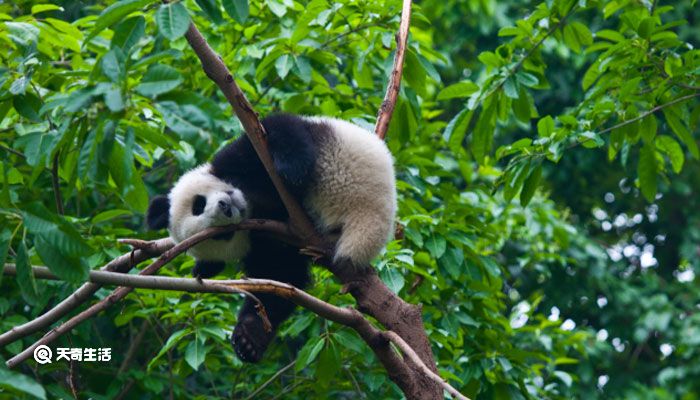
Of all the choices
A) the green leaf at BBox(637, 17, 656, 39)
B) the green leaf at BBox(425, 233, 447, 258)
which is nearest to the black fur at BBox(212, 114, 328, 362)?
the green leaf at BBox(425, 233, 447, 258)

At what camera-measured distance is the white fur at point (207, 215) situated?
356cm

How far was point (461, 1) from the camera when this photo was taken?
8.64 m

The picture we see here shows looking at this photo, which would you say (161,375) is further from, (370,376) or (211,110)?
(211,110)

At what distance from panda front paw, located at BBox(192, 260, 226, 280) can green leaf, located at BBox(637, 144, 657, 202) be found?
6.77 feet

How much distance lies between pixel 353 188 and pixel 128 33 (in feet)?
5.02

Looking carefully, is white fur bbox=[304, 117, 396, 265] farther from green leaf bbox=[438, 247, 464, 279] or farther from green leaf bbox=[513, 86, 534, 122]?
green leaf bbox=[513, 86, 534, 122]

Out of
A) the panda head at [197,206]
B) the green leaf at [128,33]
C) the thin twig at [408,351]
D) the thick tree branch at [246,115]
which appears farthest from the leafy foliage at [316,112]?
the thin twig at [408,351]

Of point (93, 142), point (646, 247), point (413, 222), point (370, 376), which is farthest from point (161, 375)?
point (646, 247)

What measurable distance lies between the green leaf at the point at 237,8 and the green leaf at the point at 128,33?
248 mm

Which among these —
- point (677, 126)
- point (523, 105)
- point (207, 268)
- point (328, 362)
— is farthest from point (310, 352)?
point (677, 126)

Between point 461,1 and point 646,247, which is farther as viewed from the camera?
point 646,247

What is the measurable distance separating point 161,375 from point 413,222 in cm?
163

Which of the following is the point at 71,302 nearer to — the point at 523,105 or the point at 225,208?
the point at 225,208

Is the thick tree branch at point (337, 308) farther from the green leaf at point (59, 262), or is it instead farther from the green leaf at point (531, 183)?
the green leaf at point (531, 183)
